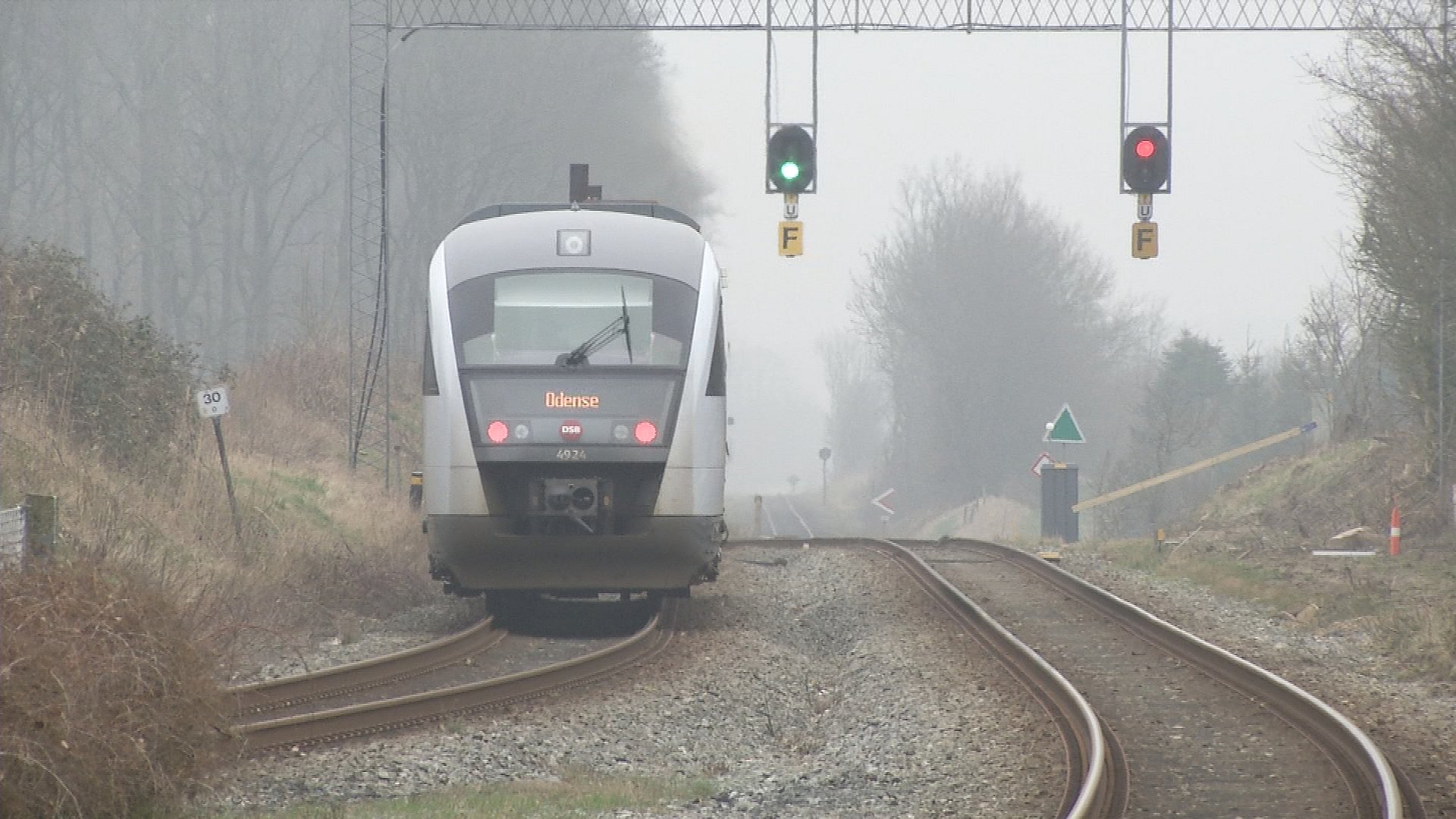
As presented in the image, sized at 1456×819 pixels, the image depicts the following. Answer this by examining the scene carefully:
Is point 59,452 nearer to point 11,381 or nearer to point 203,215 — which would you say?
point 11,381

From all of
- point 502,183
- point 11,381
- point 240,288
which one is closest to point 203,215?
point 240,288

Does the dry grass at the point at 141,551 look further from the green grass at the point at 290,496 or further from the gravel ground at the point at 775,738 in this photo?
the gravel ground at the point at 775,738

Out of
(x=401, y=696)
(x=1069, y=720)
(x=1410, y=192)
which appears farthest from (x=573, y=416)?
(x=1410, y=192)

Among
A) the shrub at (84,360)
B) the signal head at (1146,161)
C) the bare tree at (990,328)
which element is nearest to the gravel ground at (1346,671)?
the signal head at (1146,161)

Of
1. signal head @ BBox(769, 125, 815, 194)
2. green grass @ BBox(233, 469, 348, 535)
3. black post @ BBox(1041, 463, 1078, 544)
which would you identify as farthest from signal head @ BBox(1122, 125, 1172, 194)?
black post @ BBox(1041, 463, 1078, 544)

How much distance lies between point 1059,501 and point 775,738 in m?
19.2

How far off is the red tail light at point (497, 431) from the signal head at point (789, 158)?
6.36m

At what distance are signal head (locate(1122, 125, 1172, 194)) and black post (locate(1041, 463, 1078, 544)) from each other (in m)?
11.1

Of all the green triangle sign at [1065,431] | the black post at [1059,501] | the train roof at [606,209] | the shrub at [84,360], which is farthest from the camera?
the black post at [1059,501]

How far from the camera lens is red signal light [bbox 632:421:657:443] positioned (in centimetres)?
1327

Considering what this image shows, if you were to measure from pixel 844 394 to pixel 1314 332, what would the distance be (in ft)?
234

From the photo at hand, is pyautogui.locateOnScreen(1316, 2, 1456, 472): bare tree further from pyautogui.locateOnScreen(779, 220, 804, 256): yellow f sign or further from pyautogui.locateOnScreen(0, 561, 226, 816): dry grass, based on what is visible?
pyautogui.locateOnScreen(0, 561, 226, 816): dry grass

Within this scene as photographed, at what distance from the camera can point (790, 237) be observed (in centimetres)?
1906

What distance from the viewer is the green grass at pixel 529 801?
7.45m
